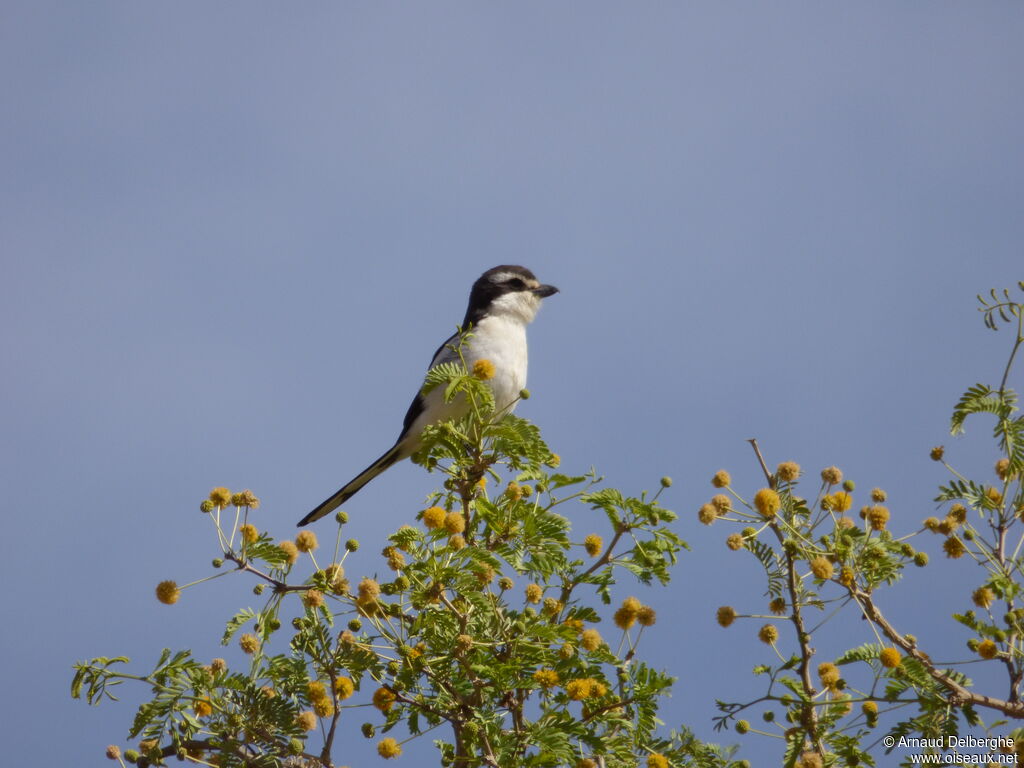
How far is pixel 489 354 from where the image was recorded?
7.62 metres

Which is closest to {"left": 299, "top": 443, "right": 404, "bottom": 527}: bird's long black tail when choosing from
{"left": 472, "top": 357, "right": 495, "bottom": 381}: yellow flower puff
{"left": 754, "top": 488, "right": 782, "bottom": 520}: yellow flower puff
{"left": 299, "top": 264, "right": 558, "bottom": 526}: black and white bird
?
{"left": 299, "top": 264, "right": 558, "bottom": 526}: black and white bird

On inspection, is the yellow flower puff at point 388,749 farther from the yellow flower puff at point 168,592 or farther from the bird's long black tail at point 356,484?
the bird's long black tail at point 356,484

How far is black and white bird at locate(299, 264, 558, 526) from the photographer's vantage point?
7586 millimetres

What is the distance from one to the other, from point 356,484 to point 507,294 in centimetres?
196

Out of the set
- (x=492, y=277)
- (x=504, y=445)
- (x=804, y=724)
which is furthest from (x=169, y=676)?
(x=492, y=277)

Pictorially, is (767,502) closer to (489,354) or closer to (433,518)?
(433,518)

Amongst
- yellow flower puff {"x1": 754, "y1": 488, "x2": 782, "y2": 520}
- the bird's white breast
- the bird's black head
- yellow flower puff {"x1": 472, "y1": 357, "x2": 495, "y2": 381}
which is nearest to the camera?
yellow flower puff {"x1": 754, "y1": 488, "x2": 782, "y2": 520}

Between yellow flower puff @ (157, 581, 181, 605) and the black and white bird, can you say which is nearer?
yellow flower puff @ (157, 581, 181, 605)

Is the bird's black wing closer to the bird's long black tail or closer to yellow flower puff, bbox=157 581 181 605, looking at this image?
the bird's long black tail

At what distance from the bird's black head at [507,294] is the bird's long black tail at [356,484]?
4.01 ft

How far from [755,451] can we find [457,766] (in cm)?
184

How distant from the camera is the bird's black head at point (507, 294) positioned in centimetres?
855

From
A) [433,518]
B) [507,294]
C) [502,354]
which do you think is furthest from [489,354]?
[433,518]

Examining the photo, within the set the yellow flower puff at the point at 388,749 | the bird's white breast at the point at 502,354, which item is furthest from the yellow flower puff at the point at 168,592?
the bird's white breast at the point at 502,354
